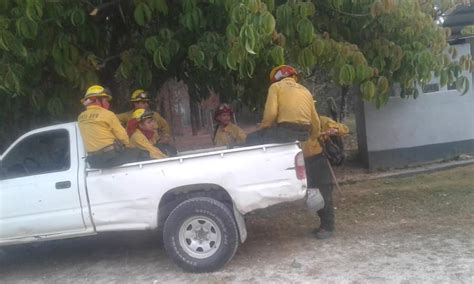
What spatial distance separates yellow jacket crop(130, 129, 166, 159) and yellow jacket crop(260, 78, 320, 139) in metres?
1.23

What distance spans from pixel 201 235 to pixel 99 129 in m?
1.54

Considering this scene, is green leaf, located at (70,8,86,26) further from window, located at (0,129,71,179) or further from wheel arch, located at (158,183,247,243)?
wheel arch, located at (158,183,247,243)

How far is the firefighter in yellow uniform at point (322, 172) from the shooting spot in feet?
23.8

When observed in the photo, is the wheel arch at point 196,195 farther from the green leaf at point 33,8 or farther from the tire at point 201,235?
the green leaf at point 33,8

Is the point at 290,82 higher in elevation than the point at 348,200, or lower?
higher

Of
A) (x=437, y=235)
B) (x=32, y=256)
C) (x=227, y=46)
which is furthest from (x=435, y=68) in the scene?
(x=32, y=256)

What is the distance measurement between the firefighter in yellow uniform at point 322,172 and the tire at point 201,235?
1523 mm

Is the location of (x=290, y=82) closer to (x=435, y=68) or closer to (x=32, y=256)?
(x=435, y=68)

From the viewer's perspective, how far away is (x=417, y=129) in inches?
454

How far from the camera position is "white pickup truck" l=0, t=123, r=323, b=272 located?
615 centimetres

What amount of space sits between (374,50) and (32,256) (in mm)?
5205

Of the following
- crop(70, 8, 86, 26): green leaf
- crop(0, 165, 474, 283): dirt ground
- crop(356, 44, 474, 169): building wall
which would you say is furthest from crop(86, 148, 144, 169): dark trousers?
crop(356, 44, 474, 169): building wall

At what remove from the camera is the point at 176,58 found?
323 inches

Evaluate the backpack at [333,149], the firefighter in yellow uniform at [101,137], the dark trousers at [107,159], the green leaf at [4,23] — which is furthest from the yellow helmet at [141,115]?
the backpack at [333,149]
